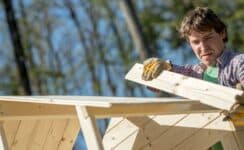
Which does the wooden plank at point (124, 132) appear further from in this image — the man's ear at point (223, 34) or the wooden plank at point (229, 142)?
the man's ear at point (223, 34)

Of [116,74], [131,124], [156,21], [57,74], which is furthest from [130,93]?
[131,124]

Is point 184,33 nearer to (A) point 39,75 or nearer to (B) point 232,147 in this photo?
(B) point 232,147

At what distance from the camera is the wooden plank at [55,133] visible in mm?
4646

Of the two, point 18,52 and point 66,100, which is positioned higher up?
point 66,100

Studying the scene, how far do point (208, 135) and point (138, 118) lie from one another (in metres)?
0.60

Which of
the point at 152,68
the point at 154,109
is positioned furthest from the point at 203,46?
the point at 154,109

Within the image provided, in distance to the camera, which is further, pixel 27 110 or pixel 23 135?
pixel 23 135

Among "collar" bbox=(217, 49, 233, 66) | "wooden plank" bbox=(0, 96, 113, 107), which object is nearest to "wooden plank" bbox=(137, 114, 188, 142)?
"collar" bbox=(217, 49, 233, 66)

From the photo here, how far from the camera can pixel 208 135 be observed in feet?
13.1

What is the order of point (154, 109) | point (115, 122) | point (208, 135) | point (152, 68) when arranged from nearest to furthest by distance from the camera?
point (154, 109) → point (152, 68) → point (208, 135) → point (115, 122)

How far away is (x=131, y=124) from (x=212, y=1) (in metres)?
18.7

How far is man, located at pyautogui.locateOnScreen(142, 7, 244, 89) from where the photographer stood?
356 centimetres

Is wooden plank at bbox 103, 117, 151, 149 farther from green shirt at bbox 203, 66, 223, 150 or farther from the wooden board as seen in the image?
green shirt at bbox 203, 66, 223, 150

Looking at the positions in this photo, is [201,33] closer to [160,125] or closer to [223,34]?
[223,34]
